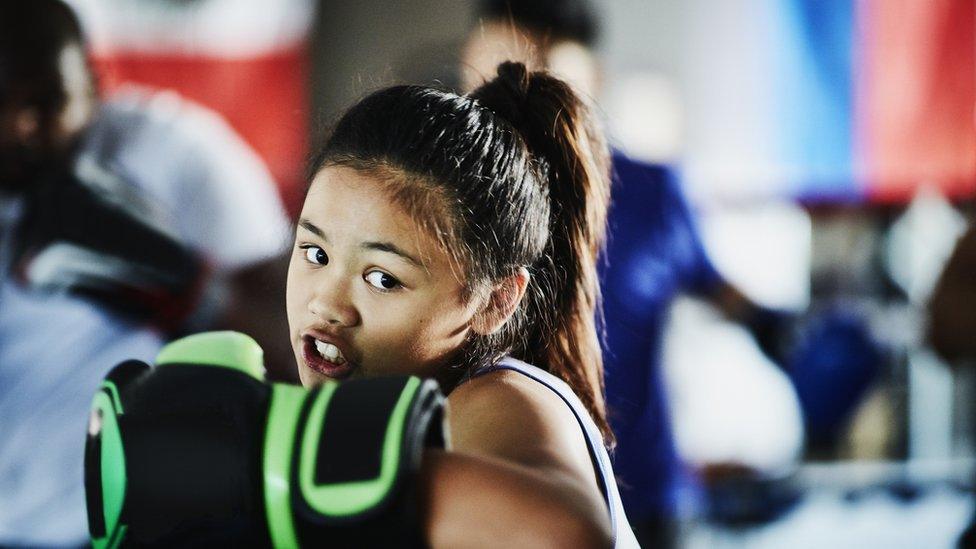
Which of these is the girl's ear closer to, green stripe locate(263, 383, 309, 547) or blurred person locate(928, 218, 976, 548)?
green stripe locate(263, 383, 309, 547)

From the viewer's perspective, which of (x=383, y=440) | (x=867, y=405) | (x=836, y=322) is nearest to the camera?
(x=383, y=440)

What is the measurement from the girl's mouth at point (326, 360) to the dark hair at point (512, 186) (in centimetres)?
9

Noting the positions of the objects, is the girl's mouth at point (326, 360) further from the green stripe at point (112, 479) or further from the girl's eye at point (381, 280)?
the green stripe at point (112, 479)

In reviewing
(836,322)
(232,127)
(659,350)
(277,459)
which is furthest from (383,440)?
(836,322)

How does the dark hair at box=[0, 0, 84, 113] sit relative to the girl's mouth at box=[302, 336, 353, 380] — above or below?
below

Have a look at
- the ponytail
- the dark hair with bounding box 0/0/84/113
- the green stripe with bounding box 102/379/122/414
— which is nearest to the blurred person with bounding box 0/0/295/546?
the dark hair with bounding box 0/0/84/113

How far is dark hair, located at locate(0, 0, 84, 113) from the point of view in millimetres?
1728

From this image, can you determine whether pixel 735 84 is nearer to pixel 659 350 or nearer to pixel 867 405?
pixel 867 405

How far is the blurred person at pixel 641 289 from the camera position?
1.38 metres

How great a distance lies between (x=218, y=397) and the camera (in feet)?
1.48

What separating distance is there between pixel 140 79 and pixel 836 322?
210 centimetres

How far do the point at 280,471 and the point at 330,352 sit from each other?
22 cm

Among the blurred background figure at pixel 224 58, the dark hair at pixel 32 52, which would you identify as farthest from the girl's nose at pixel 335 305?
the blurred background figure at pixel 224 58

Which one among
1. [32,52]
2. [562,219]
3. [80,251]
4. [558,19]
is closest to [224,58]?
[32,52]
